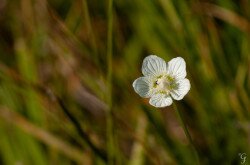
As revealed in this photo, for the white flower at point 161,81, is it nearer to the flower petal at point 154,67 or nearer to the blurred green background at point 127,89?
the flower petal at point 154,67

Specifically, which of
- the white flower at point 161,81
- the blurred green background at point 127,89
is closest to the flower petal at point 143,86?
the white flower at point 161,81

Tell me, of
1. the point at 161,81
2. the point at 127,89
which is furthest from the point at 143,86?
the point at 127,89

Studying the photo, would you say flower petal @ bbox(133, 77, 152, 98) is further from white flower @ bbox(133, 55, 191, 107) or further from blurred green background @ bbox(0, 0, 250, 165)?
blurred green background @ bbox(0, 0, 250, 165)

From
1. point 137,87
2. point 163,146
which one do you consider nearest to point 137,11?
point 163,146

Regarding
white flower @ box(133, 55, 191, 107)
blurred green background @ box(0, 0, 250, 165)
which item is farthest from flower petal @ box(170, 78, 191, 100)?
blurred green background @ box(0, 0, 250, 165)

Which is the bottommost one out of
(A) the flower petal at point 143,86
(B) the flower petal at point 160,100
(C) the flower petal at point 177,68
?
(B) the flower petal at point 160,100

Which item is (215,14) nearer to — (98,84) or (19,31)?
(98,84)
